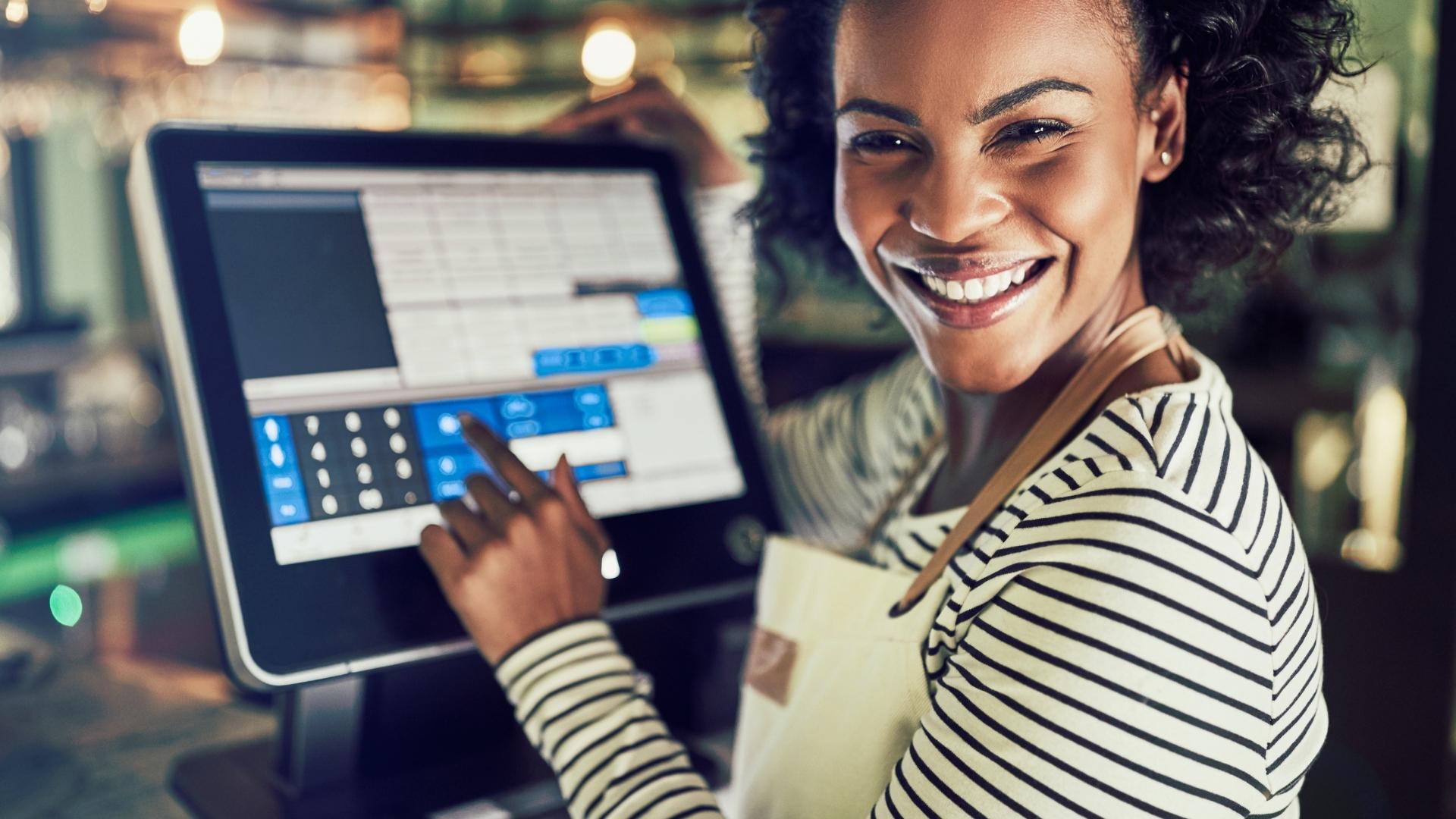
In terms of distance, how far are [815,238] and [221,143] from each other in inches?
20.5

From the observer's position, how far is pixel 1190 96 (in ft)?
2.38

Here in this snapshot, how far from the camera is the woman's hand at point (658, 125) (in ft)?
3.76

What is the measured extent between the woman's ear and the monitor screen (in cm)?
40

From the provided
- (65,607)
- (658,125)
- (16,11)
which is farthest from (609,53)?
(16,11)

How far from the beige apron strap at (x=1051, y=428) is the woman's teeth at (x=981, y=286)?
0.07 metres

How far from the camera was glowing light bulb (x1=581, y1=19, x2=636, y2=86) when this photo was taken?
3457mm

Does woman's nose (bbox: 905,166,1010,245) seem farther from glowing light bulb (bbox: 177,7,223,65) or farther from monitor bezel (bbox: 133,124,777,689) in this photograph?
glowing light bulb (bbox: 177,7,223,65)

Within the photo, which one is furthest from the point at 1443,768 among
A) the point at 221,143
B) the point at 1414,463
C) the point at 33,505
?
the point at 33,505

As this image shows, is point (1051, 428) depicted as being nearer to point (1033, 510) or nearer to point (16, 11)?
point (1033, 510)

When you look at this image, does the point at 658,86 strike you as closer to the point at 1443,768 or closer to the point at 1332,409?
the point at 1443,768

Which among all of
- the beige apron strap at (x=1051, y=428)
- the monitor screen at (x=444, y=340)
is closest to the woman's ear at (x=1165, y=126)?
the beige apron strap at (x=1051, y=428)

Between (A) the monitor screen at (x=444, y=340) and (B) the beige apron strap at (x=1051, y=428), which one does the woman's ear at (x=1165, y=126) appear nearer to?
(B) the beige apron strap at (x=1051, y=428)

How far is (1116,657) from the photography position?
0.54 m

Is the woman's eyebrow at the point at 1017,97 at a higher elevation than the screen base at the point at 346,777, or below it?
higher
